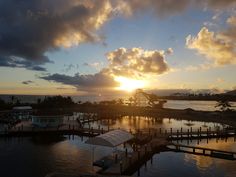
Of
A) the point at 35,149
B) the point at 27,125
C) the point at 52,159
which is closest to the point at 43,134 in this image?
the point at 27,125

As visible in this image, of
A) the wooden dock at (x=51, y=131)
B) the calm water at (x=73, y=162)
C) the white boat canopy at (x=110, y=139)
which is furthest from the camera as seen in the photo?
the wooden dock at (x=51, y=131)

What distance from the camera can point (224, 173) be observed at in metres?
41.1

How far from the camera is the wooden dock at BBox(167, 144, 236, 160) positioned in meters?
49.5

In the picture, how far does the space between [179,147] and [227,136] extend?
20.6 m

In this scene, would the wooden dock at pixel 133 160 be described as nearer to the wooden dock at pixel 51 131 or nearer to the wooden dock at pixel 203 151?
the wooden dock at pixel 203 151

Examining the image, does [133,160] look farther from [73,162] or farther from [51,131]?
[51,131]

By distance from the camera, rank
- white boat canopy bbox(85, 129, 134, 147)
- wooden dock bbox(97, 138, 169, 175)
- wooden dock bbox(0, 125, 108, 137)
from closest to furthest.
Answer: wooden dock bbox(97, 138, 169, 175)
white boat canopy bbox(85, 129, 134, 147)
wooden dock bbox(0, 125, 108, 137)

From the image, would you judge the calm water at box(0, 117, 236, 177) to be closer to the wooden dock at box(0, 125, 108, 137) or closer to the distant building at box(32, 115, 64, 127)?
the wooden dock at box(0, 125, 108, 137)

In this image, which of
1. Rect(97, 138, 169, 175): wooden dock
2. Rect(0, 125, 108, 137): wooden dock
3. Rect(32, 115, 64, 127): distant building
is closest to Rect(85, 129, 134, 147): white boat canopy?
Rect(97, 138, 169, 175): wooden dock

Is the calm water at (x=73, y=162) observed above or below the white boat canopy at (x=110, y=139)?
below

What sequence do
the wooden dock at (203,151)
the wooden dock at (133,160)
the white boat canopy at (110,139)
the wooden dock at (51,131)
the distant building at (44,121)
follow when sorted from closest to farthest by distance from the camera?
1. the wooden dock at (133,160)
2. the white boat canopy at (110,139)
3. the wooden dock at (203,151)
4. the wooden dock at (51,131)
5. the distant building at (44,121)

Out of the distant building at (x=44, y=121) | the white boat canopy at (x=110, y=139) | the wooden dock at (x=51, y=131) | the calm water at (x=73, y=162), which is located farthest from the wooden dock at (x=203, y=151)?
the distant building at (x=44, y=121)

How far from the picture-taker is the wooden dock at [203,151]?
49.5 metres

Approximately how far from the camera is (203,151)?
171ft
